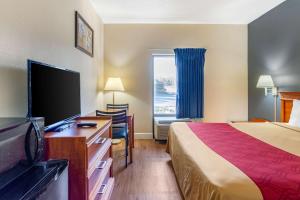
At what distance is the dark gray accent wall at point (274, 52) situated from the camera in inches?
137

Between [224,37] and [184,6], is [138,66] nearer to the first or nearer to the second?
[184,6]

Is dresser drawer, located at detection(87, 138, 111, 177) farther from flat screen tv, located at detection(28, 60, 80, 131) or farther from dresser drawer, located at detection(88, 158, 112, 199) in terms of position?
flat screen tv, located at detection(28, 60, 80, 131)

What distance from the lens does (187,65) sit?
4812 mm

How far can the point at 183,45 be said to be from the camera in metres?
4.89

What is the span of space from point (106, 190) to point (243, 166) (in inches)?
55.8

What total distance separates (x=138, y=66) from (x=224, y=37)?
2.00 metres

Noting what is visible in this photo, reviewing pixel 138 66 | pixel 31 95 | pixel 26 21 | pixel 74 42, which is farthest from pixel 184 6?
pixel 31 95

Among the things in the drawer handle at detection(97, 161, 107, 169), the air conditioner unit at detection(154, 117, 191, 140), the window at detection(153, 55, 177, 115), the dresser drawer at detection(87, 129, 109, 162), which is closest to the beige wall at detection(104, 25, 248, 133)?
the window at detection(153, 55, 177, 115)

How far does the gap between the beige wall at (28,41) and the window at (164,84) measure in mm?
2181

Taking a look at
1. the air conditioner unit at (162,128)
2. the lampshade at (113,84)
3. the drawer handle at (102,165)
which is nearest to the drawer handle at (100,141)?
the drawer handle at (102,165)

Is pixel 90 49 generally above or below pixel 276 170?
above

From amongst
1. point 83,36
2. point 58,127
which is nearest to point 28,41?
point 58,127

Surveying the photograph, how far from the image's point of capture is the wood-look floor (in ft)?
7.95

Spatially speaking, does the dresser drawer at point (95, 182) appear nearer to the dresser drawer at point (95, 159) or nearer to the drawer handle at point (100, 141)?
the dresser drawer at point (95, 159)
